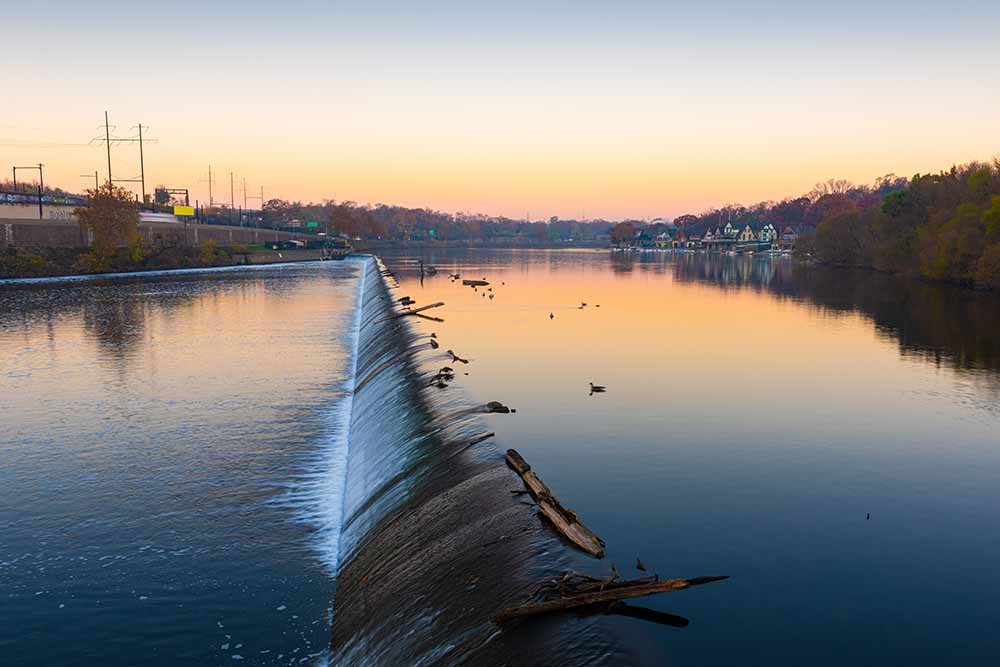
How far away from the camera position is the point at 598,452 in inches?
779

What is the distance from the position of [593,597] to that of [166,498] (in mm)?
13367

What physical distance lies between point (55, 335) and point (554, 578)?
43.8 meters

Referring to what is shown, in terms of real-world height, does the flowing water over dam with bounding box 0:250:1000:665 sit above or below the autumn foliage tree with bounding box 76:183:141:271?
below

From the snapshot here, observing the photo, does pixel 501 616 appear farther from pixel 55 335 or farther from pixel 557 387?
pixel 55 335

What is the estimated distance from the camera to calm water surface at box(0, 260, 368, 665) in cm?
1337

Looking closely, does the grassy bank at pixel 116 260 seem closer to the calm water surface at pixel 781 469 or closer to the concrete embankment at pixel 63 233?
the concrete embankment at pixel 63 233

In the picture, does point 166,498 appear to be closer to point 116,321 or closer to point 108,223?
point 116,321

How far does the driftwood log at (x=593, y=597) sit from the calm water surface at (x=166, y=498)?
448 centimetres

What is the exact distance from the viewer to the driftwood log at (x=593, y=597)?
1003cm

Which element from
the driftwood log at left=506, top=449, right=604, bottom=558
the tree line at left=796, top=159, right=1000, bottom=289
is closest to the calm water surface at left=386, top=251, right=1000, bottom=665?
the driftwood log at left=506, top=449, right=604, bottom=558

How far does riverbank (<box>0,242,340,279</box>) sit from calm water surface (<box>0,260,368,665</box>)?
185 ft

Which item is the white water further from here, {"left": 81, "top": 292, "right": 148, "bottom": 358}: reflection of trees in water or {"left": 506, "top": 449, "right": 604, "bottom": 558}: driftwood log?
{"left": 81, "top": 292, "right": 148, "bottom": 358}: reflection of trees in water

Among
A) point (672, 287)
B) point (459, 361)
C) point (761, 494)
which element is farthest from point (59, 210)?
point (761, 494)

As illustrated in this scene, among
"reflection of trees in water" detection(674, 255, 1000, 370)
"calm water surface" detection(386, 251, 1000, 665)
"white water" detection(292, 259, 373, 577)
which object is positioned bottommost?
"white water" detection(292, 259, 373, 577)
